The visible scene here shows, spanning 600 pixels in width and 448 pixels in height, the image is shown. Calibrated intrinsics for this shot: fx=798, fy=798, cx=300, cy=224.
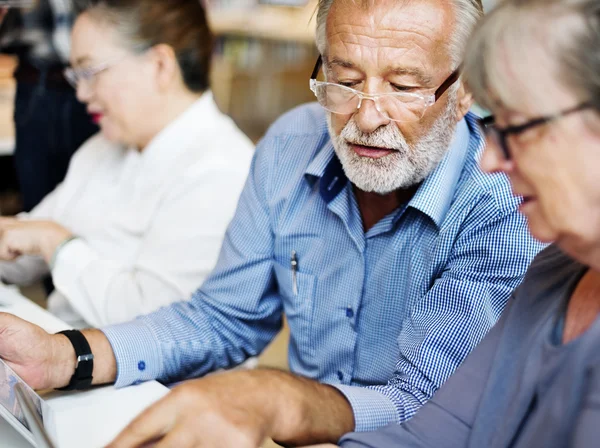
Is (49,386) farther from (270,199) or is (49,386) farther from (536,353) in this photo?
(536,353)

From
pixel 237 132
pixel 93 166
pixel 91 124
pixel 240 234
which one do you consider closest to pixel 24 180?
pixel 91 124

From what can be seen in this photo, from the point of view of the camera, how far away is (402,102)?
136 cm

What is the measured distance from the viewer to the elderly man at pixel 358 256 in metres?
1.31

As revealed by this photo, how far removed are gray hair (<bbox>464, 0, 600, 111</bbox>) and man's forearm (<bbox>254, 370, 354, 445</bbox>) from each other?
0.48 m

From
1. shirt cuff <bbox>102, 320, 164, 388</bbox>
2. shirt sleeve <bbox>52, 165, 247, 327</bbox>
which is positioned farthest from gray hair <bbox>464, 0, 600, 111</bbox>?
shirt sleeve <bbox>52, 165, 247, 327</bbox>

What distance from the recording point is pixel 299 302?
1573 mm

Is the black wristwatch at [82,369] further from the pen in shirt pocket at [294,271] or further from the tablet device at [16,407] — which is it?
the pen in shirt pocket at [294,271]

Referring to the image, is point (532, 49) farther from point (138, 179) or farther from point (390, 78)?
point (138, 179)

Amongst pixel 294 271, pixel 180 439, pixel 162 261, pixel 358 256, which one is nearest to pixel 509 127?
pixel 180 439

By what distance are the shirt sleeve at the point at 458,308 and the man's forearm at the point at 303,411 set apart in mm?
61

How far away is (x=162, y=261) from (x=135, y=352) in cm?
45

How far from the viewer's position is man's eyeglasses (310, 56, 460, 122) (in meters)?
1.35

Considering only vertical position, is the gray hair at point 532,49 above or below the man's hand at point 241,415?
above

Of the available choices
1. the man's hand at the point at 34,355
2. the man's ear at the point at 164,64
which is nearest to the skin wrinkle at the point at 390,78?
the man's hand at the point at 34,355
